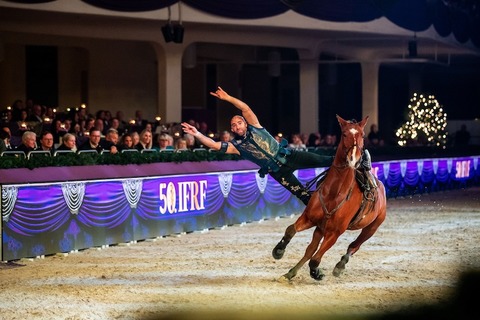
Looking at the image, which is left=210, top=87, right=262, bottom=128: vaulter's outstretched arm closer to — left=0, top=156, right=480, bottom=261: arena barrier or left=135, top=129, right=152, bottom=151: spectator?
left=0, top=156, right=480, bottom=261: arena barrier

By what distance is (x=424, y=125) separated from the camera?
3950cm

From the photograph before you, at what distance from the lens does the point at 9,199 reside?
548 inches

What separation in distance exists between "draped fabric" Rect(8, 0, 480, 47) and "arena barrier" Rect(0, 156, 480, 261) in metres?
8.44

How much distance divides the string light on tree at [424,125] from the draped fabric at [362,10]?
3004mm

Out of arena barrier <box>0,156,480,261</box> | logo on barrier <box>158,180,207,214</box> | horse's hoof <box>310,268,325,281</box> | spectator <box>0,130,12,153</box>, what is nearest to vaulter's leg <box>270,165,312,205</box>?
horse's hoof <box>310,268,325,281</box>

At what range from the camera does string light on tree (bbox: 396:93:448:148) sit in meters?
39.4

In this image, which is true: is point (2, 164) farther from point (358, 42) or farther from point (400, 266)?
point (358, 42)

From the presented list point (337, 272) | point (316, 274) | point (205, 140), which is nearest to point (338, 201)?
point (316, 274)

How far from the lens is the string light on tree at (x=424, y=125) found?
39425mm

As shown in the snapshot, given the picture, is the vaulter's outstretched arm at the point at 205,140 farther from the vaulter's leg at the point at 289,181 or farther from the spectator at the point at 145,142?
the spectator at the point at 145,142

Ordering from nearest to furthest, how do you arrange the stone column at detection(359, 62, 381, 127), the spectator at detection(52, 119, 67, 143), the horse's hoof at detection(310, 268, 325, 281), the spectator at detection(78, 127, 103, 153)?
the horse's hoof at detection(310, 268, 325, 281)
the spectator at detection(78, 127, 103, 153)
the spectator at detection(52, 119, 67, 143)
the stone column at detection(359, 62, 381, 127)

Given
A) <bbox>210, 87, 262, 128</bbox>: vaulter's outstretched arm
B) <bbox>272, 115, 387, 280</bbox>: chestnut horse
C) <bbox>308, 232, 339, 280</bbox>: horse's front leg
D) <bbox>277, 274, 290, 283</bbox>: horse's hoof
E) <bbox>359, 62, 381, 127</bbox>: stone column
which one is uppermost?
<bbox>359, 62, 381, 127</bbox>: stone column

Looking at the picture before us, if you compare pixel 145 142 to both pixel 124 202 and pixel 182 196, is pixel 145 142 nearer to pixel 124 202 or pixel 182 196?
pixel 182 196

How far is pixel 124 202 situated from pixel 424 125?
2498 centimetres
